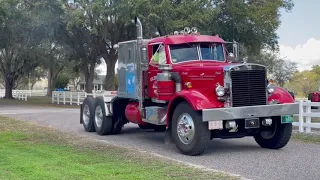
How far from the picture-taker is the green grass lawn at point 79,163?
7750 mm

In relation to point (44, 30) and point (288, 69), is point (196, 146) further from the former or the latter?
point (288, 69)

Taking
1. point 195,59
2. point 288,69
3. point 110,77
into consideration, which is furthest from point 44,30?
point 288,69

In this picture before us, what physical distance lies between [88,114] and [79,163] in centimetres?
663

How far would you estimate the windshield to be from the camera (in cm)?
1136

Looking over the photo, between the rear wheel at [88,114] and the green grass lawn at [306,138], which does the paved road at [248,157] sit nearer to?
the green grass lawn at [306,138]

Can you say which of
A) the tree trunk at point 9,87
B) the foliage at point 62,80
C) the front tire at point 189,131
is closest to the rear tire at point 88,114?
the front tire at point 189,131

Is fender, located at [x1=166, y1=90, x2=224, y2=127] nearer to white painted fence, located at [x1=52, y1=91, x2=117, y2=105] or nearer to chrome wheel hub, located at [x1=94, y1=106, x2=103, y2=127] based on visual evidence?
chrome wheel hub, located at [x1=94, y1=106, x2=103, y2=127]

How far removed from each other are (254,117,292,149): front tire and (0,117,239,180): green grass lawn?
10.2 feet

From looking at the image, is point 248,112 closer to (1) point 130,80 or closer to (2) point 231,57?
(2) point 231,57

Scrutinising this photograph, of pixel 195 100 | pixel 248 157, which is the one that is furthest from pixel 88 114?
pixel 248 157

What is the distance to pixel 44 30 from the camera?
33.3 meters

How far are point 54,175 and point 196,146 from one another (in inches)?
133

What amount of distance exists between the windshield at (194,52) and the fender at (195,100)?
1.14 metres

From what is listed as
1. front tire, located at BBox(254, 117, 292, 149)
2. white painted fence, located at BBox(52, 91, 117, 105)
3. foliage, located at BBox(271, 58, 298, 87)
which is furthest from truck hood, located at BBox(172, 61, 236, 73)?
foliage, located at BBox(271, 58, 298, 87)
